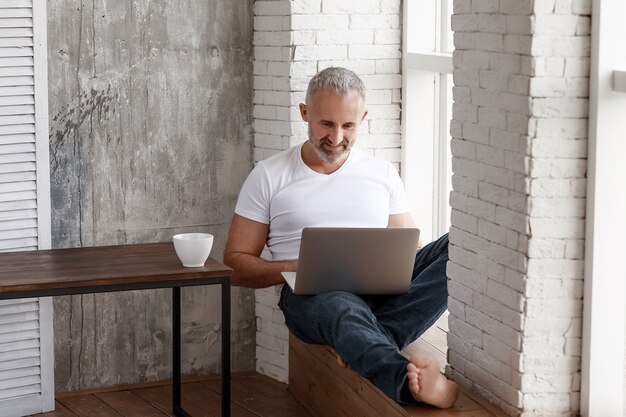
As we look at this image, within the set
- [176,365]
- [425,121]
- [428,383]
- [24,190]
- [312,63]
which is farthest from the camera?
[425,121]

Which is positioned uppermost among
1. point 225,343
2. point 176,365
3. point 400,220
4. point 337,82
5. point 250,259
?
point 337,82

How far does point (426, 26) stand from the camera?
168 inches

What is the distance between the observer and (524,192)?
2875mm

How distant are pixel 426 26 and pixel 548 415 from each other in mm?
1853

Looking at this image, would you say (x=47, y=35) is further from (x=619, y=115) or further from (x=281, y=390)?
(x=619, y=115)

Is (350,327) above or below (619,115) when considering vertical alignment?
below

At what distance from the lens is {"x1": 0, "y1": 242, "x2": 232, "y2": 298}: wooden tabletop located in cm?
335

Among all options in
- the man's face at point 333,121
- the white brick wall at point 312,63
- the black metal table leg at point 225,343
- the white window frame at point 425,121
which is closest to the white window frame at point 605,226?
the man's face at point 333,121

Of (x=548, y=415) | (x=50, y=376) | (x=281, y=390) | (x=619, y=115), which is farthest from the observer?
(x=281, y=390)

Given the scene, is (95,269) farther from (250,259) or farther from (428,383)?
(428,383)

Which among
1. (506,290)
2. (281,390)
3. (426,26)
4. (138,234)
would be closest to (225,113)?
(138,234)

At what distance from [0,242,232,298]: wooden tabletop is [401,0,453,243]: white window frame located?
3.38ft

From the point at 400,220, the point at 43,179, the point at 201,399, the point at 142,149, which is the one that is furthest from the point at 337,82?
the point at 201,399

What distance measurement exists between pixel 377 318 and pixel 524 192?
0.97 metres
